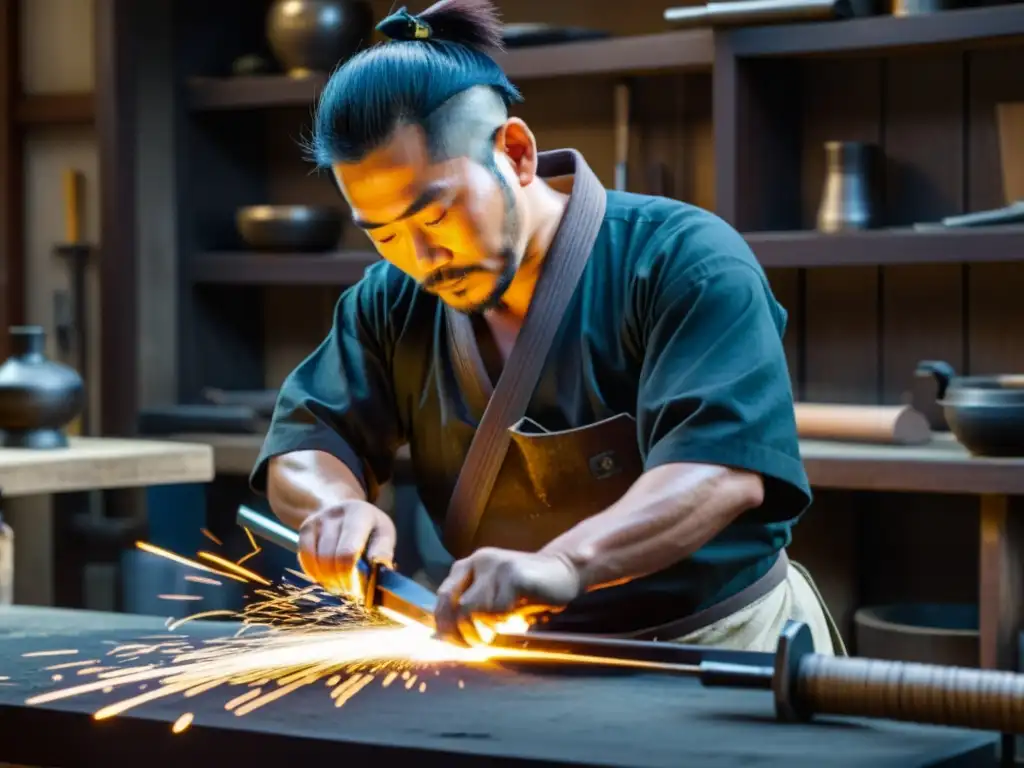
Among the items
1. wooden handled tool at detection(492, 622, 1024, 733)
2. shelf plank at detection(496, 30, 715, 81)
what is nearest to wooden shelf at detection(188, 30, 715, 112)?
shelf plank at detection(496, 30, 715, 81)

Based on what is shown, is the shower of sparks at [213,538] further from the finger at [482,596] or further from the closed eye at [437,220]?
the finger at [482,596]

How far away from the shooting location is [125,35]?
15.0ft

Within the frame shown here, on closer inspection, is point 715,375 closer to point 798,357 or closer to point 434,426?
point 434,426

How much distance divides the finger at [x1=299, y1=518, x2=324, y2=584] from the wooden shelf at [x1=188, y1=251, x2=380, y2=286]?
2202 mm

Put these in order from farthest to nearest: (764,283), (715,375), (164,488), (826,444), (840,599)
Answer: (164,488) → (840,599) → (826,444) → (764,283) → (715,375)

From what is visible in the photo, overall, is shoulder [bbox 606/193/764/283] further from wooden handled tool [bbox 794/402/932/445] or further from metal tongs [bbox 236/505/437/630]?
wooden handled tool [bbox 794/402/932/445]

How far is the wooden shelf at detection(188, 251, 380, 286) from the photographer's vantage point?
14.2ft

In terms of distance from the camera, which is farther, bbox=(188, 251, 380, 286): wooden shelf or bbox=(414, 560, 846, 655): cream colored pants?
bbox=(188, 251, 380, 286): wooden shelf

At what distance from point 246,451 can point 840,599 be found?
1.54 meters

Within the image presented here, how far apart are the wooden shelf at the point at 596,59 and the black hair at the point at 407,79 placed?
1.82 meters

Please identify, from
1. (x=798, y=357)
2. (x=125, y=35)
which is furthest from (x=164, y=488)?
(x=798, y=357)

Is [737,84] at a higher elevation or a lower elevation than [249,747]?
higher

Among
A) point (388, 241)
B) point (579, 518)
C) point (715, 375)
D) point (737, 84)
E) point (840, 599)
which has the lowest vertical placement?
point (840, 599)

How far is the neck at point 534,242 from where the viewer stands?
Result: 219 centimetres
